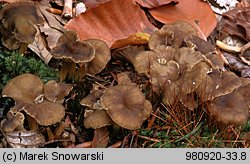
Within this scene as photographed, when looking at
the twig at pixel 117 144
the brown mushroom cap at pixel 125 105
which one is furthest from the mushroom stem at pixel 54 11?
the twig at pixel 117 144

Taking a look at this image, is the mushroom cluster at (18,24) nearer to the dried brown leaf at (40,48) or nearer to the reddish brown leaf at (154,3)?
the dried brown leaf at (40,48)

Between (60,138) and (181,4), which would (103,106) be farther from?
(181,4)

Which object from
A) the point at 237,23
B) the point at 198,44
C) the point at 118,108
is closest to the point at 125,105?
the point at 118,108

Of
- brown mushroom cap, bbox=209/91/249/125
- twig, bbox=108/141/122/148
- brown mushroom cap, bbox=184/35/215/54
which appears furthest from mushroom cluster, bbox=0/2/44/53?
brown mushroom cap, bbox=209/91/249/125

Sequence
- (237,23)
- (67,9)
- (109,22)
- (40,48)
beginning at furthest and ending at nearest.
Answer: (237,23)
(67,9)
(109,22)
(40,48)

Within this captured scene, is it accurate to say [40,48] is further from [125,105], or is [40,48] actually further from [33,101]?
[125,105]

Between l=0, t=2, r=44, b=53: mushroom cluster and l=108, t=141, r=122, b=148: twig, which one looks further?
l=0, t=2, r=44, b=53: mushroom cluster

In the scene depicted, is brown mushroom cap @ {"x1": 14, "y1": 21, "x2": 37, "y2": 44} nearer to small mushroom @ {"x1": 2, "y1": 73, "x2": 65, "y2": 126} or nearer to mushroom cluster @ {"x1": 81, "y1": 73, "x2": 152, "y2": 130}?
small mushroom @ {"x1": 2, "y1": 73, "x2": 65, "y2": 126}
